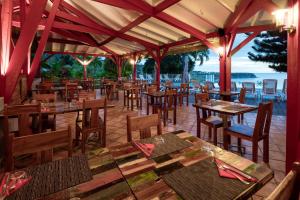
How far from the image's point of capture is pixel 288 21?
2.31m

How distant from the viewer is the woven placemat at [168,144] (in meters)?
1.36

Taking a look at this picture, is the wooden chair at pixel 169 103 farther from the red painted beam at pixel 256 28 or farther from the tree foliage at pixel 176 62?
the tree foliage at pixel 176 62

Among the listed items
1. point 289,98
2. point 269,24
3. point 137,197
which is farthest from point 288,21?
point 269,24

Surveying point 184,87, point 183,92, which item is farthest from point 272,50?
point 183,92

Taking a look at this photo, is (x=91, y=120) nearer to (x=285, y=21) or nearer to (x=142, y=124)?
(x=142, y=124)

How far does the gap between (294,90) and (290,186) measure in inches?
78.0

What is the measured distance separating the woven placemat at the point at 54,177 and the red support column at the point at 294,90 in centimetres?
239

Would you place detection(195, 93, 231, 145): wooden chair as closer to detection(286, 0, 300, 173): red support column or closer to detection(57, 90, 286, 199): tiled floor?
detection(57, 90, 286, 199): tiled floor

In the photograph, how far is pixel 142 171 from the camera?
3.61 feet

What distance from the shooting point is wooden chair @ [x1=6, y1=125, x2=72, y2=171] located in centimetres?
122

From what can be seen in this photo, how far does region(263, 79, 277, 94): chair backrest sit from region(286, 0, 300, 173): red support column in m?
6.45

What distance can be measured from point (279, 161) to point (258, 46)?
26.0 feet

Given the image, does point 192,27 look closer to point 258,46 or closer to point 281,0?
point 281,0

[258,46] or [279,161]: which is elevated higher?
[258,46]
